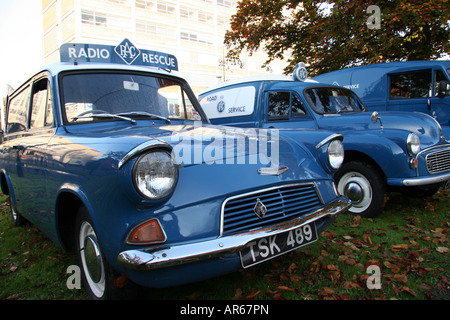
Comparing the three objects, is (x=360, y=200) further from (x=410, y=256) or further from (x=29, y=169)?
(x=29, y=169)

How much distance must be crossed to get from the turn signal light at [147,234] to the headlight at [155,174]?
151 millimetres

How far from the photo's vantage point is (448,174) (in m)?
3.95

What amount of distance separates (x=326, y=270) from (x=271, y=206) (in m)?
1.07

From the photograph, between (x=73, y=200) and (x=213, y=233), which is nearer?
(x=213, y=233)

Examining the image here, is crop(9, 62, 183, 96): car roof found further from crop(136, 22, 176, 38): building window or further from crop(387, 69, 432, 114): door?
crop(136, 22, 176, 38): building window

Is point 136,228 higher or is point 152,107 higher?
point 152,107

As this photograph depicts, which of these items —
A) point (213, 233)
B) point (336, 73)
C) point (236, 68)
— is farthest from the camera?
point (236, 68)

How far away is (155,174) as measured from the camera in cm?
173

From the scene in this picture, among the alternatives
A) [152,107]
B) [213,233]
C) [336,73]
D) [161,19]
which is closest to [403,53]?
[336,73]

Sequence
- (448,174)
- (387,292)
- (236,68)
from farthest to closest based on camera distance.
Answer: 1. (236,68)
2. (448,174)
3. (387,292)

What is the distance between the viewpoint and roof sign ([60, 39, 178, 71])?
10.5 ft

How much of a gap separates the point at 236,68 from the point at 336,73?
124ft

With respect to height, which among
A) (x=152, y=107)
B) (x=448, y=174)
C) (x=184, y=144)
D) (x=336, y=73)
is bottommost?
(x=448, y=174)

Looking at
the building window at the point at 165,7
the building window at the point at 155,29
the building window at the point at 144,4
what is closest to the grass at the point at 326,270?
the building window at the point at 155,29
